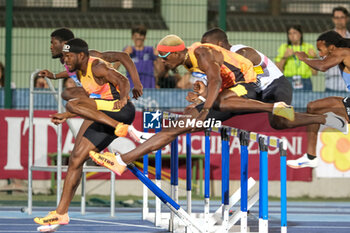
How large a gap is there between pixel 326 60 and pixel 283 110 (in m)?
1.45

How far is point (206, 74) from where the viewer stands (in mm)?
9430

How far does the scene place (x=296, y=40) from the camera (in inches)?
610

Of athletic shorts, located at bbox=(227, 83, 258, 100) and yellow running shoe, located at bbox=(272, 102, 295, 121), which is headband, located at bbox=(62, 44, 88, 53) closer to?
athletic shorts, located at bbox=(227, 83, 258, 100)

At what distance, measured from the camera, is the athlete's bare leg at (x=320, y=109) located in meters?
11.2

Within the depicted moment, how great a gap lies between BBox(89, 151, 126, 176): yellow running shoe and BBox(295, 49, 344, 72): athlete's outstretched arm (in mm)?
2829

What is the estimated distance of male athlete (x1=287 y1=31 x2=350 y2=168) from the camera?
11.3 m

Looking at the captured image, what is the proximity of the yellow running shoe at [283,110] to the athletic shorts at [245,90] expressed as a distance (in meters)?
0.37

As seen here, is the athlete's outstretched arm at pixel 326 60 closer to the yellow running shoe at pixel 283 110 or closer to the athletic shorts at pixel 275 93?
the athletic shorts at pixel 275 93

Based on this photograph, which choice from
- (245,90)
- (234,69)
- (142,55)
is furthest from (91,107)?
(142,55)

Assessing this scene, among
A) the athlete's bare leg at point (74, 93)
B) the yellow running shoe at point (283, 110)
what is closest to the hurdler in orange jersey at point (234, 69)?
the yellow running shoe at point (283, 110)

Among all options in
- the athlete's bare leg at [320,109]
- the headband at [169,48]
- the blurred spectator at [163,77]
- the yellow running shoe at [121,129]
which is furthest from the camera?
the blurred spectator at [163,77]

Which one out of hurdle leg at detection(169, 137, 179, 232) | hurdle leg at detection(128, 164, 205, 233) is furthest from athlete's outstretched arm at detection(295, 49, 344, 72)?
hurdle leg at detection(128, 164, 205, 233)

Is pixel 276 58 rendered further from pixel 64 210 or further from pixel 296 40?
pixel 64 210

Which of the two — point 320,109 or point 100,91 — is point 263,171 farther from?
point 320,109
